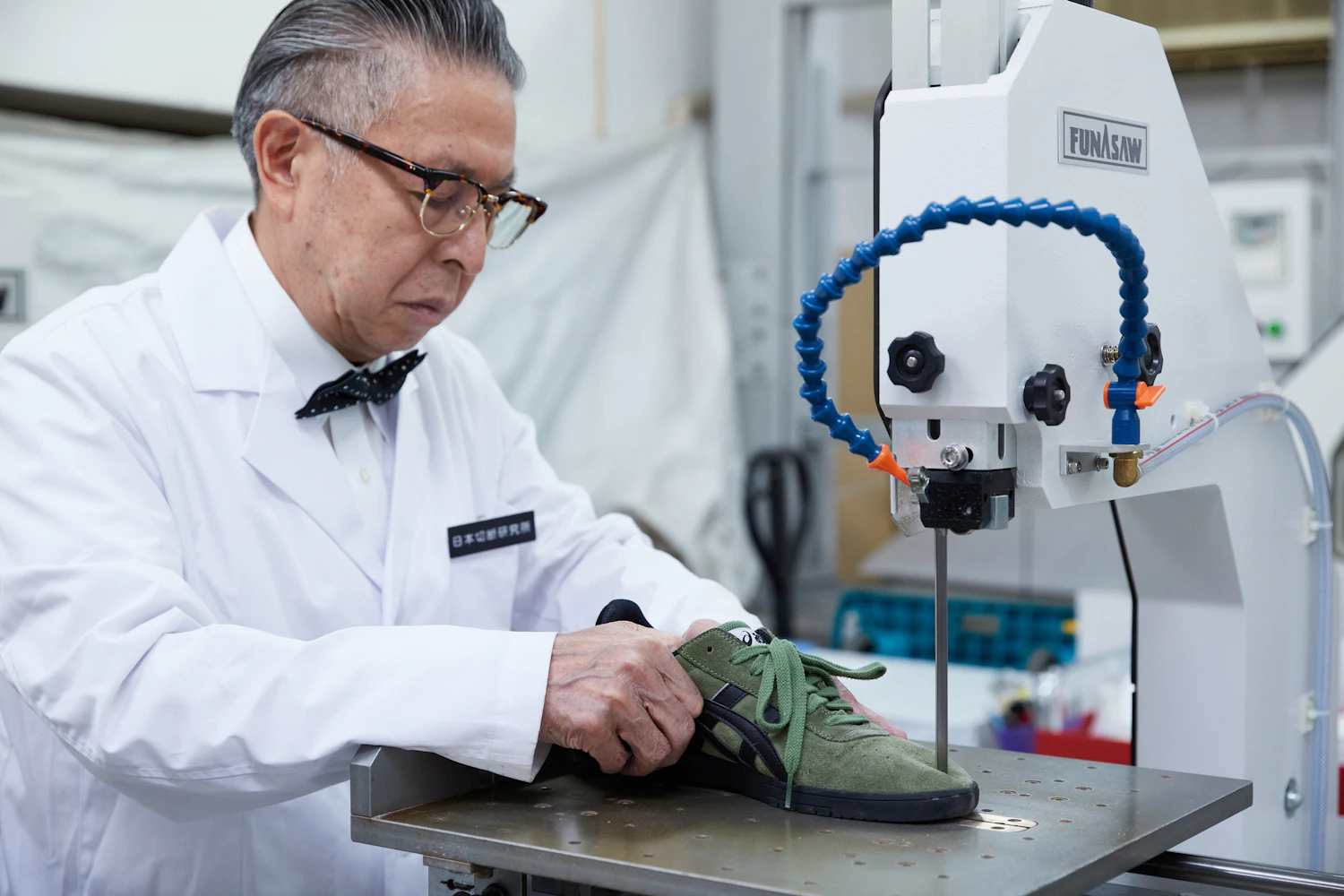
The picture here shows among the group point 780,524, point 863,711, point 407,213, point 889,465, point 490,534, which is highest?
point 407,213

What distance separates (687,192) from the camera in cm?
435

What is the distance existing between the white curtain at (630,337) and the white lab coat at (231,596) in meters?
2.05

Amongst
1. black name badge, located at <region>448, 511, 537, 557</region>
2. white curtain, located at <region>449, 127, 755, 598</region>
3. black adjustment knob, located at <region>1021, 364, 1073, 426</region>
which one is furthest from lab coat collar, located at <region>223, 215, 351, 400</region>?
white curtain, located at <region>449, 127, 755, 598</region>

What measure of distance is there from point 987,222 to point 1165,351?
0.32m

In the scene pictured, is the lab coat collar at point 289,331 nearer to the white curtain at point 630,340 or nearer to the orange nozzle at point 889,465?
the orange nozzle at point 889,465

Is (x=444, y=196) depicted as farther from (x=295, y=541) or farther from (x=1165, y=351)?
(x=1165, y=351)

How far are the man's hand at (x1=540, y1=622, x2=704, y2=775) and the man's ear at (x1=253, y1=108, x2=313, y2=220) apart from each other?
57 cm

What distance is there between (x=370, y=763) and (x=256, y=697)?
117mm

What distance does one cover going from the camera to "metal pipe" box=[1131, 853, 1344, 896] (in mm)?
995

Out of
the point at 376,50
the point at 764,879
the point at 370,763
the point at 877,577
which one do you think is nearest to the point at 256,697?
the point at 370,763

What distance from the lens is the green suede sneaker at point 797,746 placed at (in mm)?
1000

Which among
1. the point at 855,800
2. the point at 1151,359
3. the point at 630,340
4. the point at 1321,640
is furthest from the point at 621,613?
the point at 630,340

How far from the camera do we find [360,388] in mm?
1406

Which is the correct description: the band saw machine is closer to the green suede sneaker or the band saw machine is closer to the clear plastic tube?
the green suede sneaker
